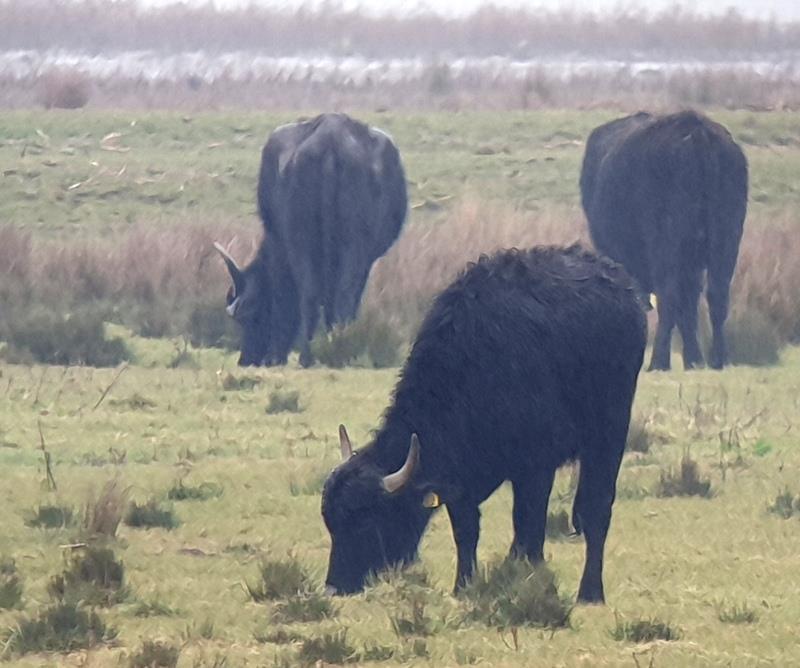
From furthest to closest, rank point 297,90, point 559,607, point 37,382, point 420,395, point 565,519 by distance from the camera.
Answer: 1. point 297,90
2. point 37,382
3. point 565,519
4. point 420,395
5. point 559,607

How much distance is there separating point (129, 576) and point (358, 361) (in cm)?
822

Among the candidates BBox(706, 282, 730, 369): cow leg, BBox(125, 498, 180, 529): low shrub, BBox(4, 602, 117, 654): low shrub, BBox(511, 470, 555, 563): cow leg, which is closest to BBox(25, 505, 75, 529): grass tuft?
BBox(125, 498, 180, 529): low shrub

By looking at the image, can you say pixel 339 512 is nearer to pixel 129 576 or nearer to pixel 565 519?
pixel 129 576

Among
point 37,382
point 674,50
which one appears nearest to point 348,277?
point 37,382

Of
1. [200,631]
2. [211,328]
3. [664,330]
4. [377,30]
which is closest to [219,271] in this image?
[211,328]

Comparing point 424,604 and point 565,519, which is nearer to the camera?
point 424,604

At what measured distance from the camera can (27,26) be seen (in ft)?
182

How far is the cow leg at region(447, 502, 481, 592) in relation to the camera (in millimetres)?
9380

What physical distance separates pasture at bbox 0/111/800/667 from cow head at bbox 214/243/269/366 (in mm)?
340

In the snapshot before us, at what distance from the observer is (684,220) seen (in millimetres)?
18891

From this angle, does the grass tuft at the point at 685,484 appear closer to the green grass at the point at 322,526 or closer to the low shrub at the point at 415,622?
the green grass at the point at 322,526

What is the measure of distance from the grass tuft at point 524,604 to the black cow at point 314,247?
10387 millimetres

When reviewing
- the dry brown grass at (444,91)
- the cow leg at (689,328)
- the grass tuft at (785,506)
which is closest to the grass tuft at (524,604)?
the grass tuft at (785,506)

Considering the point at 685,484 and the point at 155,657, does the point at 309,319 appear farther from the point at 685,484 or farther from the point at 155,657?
the point at 155,657
